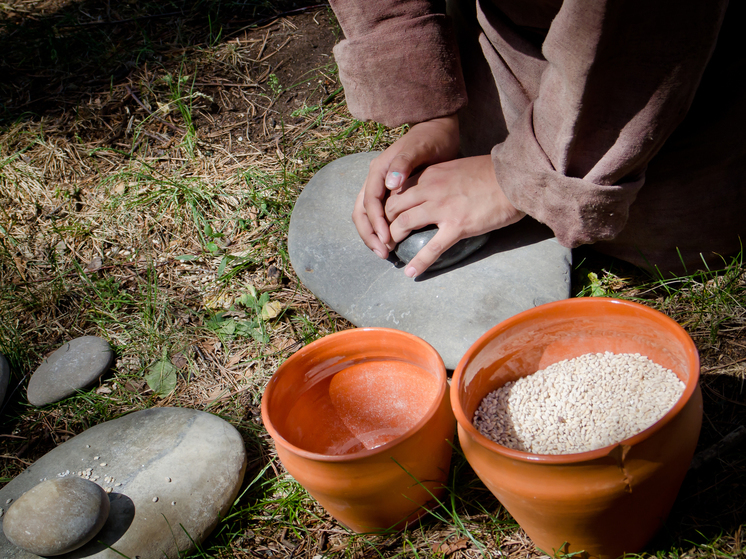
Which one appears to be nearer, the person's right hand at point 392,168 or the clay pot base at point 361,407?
the clay pot base at point 361,407

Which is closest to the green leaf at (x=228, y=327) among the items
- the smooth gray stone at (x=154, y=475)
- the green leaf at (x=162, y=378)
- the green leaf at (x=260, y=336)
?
the green leaf at (x=260, y=336)

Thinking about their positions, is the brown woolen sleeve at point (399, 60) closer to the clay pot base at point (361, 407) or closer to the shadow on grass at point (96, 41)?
the clay pot base at point (361, 407)

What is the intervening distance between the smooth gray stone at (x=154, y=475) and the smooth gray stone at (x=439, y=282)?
58 cm

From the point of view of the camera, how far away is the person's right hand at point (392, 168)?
188cm

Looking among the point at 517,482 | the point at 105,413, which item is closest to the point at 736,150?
the point at 517,482

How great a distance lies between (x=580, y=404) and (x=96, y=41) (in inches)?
130

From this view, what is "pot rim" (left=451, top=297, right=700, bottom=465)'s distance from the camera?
984 mm

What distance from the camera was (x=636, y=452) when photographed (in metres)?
1.00

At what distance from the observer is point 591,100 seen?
1.27 metres

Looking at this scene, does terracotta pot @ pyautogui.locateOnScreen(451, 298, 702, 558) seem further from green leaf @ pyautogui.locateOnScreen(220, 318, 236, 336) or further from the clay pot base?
green leaf @ pyautogui.locateOnScreen(220, 318, 236, 336)

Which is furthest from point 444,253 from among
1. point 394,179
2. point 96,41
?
point 96,41

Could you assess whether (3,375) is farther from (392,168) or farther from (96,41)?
(96,41)

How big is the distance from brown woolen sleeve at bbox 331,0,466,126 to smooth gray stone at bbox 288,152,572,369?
1.46 feet

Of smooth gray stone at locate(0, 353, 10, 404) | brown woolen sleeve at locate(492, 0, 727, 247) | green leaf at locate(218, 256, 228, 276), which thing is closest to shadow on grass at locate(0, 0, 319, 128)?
green leaf at locate(218, 256, 228, 276)
